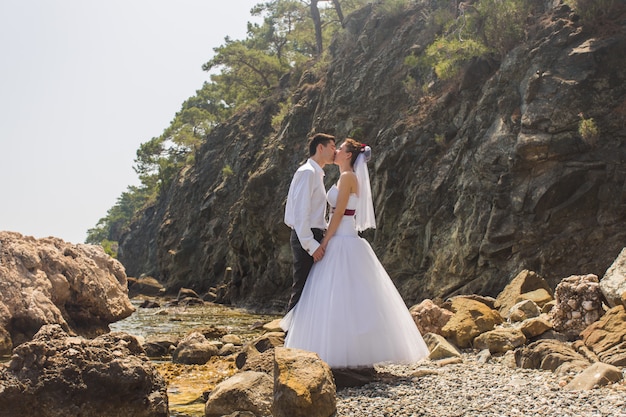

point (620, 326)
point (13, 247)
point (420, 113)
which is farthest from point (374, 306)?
point (420, 113)

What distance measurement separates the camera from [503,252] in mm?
17734

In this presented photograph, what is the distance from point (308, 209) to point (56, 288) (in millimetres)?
7113

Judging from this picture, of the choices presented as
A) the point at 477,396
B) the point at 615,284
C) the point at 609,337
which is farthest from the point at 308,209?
the point at 615,284

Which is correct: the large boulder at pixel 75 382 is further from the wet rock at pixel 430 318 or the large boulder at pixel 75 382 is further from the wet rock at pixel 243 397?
the wet rock at pixel 430 318

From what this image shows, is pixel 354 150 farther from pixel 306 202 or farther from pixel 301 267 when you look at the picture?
pixel 301 267

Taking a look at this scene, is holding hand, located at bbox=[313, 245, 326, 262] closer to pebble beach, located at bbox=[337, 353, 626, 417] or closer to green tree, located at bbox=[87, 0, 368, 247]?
pebble beach, located at bbox=[337, 353, 626, 417]

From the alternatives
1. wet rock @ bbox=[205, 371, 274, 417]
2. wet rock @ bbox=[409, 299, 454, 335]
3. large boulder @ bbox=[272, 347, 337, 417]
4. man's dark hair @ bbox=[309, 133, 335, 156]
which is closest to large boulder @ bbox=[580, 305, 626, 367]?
wet rock @ bbox=[409, 299, 454, 335]

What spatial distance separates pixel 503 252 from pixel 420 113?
28.0 ft

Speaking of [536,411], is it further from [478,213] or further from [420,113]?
[420,113]

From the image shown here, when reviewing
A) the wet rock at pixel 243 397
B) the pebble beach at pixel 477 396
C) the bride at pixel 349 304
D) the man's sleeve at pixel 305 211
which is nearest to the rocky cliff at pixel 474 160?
the pebble beach at pixel 477 396

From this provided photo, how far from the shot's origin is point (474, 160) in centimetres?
1988

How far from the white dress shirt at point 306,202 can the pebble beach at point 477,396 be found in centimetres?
195

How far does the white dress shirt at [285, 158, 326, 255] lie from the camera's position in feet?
25.2

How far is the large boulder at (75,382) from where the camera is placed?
587 cm
